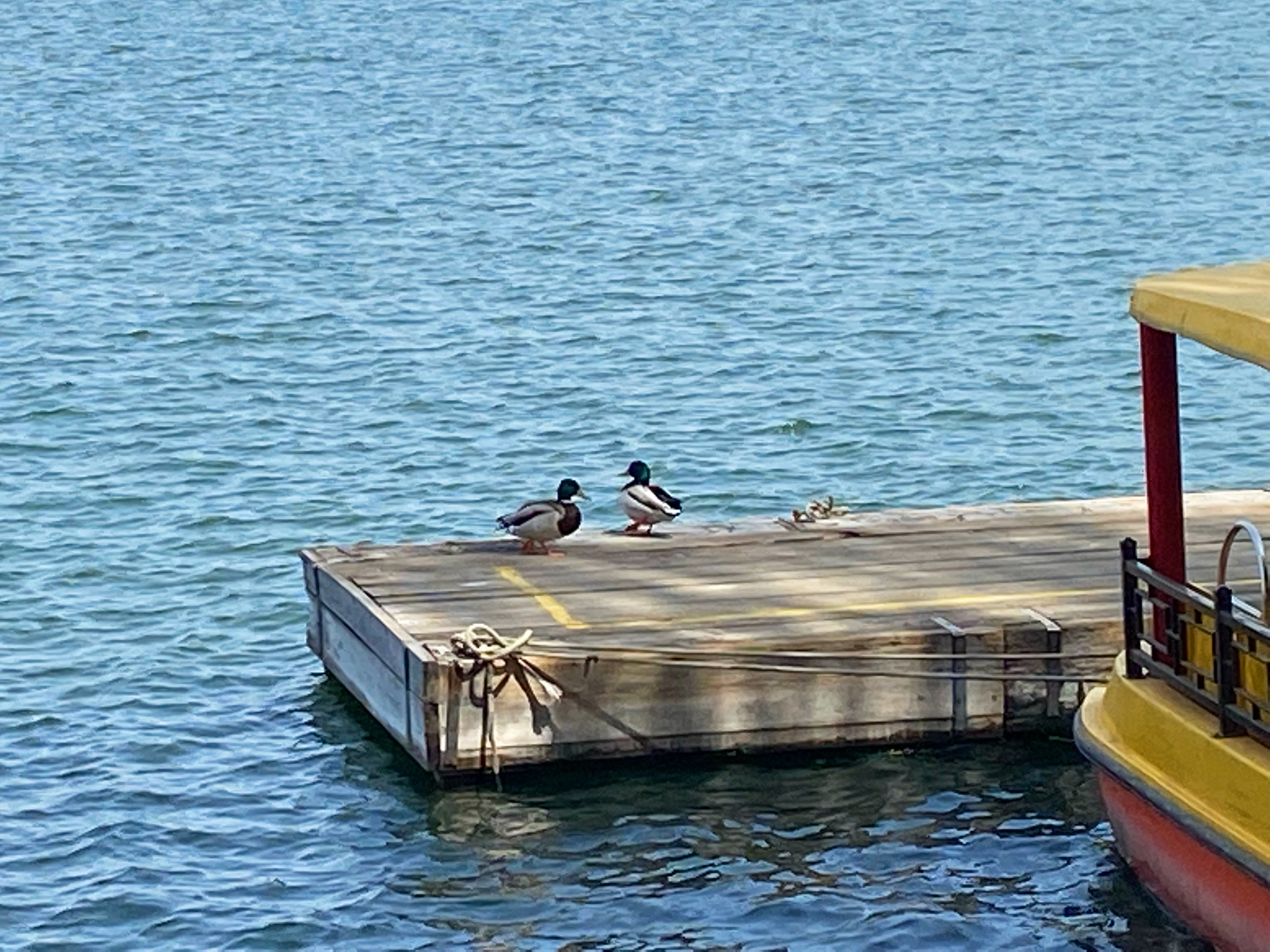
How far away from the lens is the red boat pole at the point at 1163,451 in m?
10.8

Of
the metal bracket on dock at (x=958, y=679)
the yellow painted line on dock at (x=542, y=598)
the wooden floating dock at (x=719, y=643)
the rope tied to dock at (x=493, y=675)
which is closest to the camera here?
the rope tied to dock at (x=493, y=675)

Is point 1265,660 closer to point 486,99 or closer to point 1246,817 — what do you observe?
point 1246,817

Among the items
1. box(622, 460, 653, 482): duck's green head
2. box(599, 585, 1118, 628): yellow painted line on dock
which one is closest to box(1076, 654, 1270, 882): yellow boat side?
box(599, 585, 1118, 628): yellow painted line on dock

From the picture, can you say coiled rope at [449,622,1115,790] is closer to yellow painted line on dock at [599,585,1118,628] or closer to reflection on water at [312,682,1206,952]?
reflection on water at [312,682,1206,952]

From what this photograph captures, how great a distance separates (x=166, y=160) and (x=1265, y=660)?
98.6 feet

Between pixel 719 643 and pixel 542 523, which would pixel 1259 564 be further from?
pixel 542 523

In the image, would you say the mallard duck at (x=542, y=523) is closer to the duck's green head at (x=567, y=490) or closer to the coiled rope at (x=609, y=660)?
the duck's green head at (x=567, y=490)

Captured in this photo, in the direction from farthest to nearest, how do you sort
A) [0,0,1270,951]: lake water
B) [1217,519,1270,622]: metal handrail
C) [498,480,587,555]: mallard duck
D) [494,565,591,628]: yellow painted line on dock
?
[498,480,587,555]: mallard duck
[494,565,591,628]: yellow painted line on dock
[0,0,1270,951]: lake water
[1217,519,1270,622]: metal handrail

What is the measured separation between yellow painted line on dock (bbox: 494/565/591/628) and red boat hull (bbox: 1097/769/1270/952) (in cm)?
315

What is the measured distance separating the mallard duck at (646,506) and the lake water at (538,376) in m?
2.16

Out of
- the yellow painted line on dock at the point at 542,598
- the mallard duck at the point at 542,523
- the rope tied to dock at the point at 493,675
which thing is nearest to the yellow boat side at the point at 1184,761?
the rope tied to dock at the point at 493,675

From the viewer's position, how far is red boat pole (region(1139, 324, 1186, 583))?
10758mm

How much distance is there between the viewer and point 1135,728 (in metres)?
11.1

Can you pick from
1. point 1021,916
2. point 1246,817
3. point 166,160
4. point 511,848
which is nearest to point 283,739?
point 511,848
